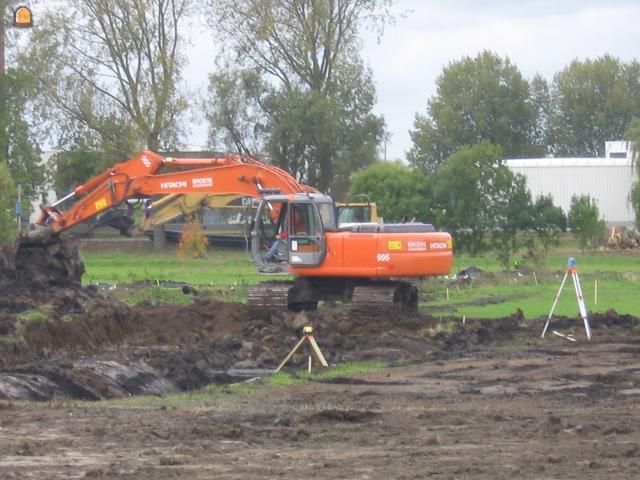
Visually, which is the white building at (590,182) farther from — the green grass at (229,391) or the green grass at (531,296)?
the green grass at (229,391)

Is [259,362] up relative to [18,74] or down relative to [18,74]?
down

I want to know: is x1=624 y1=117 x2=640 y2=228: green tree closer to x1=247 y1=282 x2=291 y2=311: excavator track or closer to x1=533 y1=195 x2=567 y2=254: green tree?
x1=533 y1=195 x2=567 y2=254: green tree

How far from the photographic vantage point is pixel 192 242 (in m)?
57.5

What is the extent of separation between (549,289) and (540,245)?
11174 mm

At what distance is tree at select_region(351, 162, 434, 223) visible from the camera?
1986 inches

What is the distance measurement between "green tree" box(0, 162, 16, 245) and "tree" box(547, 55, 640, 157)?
225ft

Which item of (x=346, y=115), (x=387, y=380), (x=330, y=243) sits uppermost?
(x=346, y=115)

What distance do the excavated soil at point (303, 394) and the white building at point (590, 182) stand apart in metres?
45.9

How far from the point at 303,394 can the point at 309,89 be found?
52.4 m

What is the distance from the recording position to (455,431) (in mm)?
13656

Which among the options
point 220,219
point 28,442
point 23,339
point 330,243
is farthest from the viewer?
point 220,219

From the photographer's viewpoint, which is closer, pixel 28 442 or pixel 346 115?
pixel 28 442

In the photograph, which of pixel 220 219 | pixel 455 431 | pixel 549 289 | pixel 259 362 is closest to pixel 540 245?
pixel 549 289

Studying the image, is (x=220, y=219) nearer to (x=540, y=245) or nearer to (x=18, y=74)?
(x=18, y=74)
